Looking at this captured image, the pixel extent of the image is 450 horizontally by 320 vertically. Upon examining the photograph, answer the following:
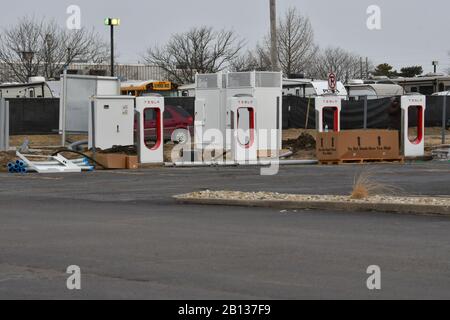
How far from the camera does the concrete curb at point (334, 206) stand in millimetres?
14148

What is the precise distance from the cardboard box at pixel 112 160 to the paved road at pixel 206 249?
6.75 m

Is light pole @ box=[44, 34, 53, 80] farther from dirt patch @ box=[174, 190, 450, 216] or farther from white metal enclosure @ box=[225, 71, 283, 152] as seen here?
dirt patch @ box=[174, 190, 450, 216]

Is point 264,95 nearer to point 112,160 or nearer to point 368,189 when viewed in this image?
point 112,160

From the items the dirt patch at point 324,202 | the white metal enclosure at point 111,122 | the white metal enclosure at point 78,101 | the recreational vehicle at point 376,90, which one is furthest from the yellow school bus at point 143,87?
the dirt patch at point 324,202

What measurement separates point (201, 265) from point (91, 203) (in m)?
7.14

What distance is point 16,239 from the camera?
11.7 m

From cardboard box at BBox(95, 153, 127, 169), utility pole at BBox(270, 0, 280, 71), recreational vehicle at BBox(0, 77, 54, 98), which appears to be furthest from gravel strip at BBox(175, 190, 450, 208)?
recreational vehicle at BBox(0, 77, 54, 98)

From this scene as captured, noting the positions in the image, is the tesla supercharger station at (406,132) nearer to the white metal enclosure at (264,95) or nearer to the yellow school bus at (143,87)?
the white metal enclosure at (264,95)

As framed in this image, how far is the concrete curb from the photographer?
1415 centimetres
